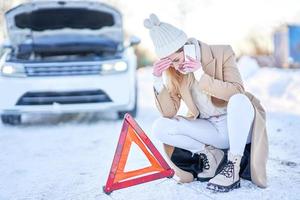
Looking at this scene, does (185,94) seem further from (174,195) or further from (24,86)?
(24,86)

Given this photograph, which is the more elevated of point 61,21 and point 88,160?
point 61,21

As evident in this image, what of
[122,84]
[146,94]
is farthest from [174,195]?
[146,94]

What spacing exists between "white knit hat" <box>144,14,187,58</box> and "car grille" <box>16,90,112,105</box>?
10.4 feet

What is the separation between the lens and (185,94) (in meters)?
3.22

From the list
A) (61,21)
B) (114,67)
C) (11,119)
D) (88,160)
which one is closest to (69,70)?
(114,67)

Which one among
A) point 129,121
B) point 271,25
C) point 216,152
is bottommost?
point 271,25

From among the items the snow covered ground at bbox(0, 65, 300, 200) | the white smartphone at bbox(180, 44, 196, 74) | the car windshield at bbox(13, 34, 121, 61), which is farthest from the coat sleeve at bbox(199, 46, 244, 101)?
the car windshield at bbox(13, 34, 121, 61)

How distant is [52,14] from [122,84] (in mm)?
1767

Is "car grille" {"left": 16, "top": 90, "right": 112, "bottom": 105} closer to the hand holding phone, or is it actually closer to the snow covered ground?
the snow covered ground

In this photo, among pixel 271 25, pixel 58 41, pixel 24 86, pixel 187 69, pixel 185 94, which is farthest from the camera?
pixel 271 25

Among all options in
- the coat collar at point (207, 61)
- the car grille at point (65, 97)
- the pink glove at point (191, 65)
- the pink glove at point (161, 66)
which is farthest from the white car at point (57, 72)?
the pink glove at point (191, 65)

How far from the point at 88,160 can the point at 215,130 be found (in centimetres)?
147

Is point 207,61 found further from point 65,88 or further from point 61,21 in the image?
point 61,21

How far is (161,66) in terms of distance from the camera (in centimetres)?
309
